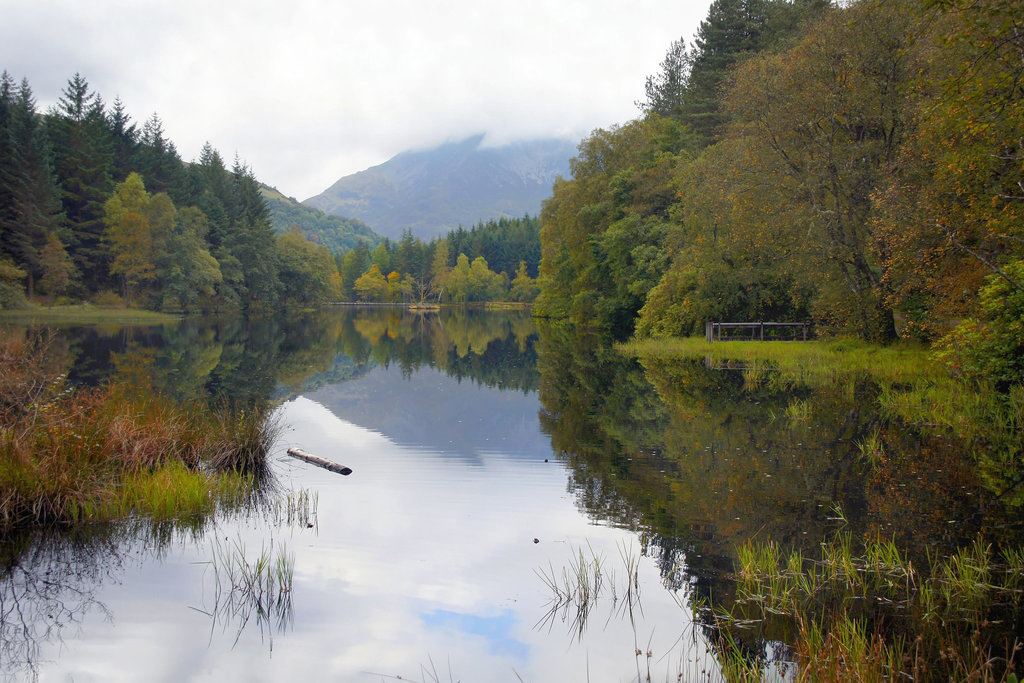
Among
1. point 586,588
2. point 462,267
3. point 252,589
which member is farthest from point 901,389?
point 462,267

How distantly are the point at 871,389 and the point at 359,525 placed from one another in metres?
16.1

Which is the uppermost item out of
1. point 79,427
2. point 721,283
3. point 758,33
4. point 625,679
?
point 758,33

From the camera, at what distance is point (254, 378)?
2598cm

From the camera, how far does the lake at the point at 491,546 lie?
600cm

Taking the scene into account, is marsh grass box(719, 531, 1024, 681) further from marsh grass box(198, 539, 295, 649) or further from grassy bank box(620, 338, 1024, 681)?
marsh grass box(198, 539, 295, 649)

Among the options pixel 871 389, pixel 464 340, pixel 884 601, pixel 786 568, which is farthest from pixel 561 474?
pixel 464 340

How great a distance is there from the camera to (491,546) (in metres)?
8.74

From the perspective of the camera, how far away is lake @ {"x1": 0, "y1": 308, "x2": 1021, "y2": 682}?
6000 mm

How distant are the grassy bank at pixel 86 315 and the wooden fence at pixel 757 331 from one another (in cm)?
4818

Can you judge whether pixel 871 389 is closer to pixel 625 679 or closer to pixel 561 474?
pixel 561 474

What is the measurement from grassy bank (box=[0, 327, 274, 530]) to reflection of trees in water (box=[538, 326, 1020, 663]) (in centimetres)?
541

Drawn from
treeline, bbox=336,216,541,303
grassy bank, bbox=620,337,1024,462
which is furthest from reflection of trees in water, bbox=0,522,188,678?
treeline, bbox=336,216,541,303

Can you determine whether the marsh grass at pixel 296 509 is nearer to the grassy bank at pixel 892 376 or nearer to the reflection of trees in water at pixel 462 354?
the grassy bank at pixel 892 376

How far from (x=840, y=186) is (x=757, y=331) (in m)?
12.9
